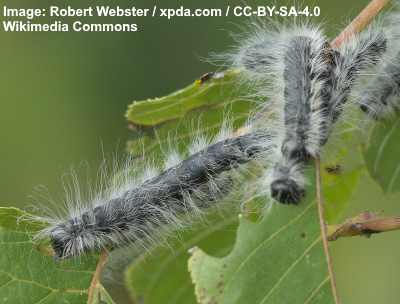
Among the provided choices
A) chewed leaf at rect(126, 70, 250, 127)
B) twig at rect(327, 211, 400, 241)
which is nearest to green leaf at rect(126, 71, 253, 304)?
chewed leaf at rect(126, 70, 250, 127)

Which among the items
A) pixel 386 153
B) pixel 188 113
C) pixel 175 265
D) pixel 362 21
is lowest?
pixel 175 265

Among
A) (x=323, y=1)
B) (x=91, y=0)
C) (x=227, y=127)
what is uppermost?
(x=91, y=0)

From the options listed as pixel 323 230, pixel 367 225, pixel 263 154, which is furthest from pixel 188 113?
pixel 367 225

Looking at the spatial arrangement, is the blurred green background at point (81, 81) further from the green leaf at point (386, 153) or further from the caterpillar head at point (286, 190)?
the caterpillar head at point (286, 190)

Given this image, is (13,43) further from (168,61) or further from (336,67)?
(336,67)

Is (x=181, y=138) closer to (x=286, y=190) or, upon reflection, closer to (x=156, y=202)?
(x=156, y=202)

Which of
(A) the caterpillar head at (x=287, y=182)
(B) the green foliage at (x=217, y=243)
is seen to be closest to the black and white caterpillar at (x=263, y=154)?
(A) the caterpillar head at (x=287, y=182)

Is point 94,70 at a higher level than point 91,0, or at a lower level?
lower

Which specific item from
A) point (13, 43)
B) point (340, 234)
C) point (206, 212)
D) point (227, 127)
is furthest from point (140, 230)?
point (13, 43)
